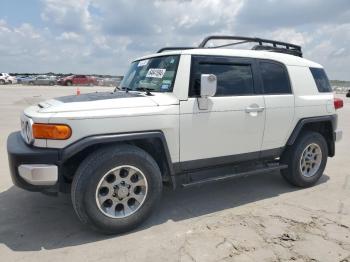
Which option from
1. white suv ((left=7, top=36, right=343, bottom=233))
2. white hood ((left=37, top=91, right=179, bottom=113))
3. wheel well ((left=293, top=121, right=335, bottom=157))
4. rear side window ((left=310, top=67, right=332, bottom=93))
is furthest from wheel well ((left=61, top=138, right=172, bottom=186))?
rear side window ((left=310, top=67, right=332, bottom=93))

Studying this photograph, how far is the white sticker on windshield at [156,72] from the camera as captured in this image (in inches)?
176

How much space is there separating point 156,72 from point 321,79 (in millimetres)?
2779

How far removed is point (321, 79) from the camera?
5.73 meters

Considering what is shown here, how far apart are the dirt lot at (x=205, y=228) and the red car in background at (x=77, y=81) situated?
1780 inches

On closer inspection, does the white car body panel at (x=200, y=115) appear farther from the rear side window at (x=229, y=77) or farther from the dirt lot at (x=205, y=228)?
the dirt lot at (x=205, y=228)

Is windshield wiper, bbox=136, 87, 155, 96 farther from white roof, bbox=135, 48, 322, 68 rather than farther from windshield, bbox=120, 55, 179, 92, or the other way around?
white roof, bbox=135, 48, 322, 68

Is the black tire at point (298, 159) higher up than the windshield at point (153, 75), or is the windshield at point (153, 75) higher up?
the windshield at point (153, 75)

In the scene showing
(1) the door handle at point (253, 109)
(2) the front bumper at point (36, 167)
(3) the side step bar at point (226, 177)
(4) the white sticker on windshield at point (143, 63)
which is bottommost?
(3) the side step bar at point (226, 177)

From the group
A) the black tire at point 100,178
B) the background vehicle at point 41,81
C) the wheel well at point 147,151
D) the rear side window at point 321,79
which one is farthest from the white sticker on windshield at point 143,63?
the background vehicle at point 41,81

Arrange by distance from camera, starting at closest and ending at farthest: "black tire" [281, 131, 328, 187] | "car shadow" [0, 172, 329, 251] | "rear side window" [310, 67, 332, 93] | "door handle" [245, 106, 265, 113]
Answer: "car shadow" [0, 172, 329, 251] → "door handle" [245, 106, 265, 113] → "black tire" [281, 131, 328, 187] → "rear side window" [310, 67, 332, 93]

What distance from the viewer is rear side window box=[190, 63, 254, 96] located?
437cm

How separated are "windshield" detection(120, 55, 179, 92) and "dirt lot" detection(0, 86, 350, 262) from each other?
1.54m

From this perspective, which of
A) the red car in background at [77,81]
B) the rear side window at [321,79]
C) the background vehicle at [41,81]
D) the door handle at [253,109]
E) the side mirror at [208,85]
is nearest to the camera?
the side mirror at [208,85]

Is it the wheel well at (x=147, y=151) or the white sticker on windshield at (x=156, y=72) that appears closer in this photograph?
the wheel well at (x=147, y=151)
